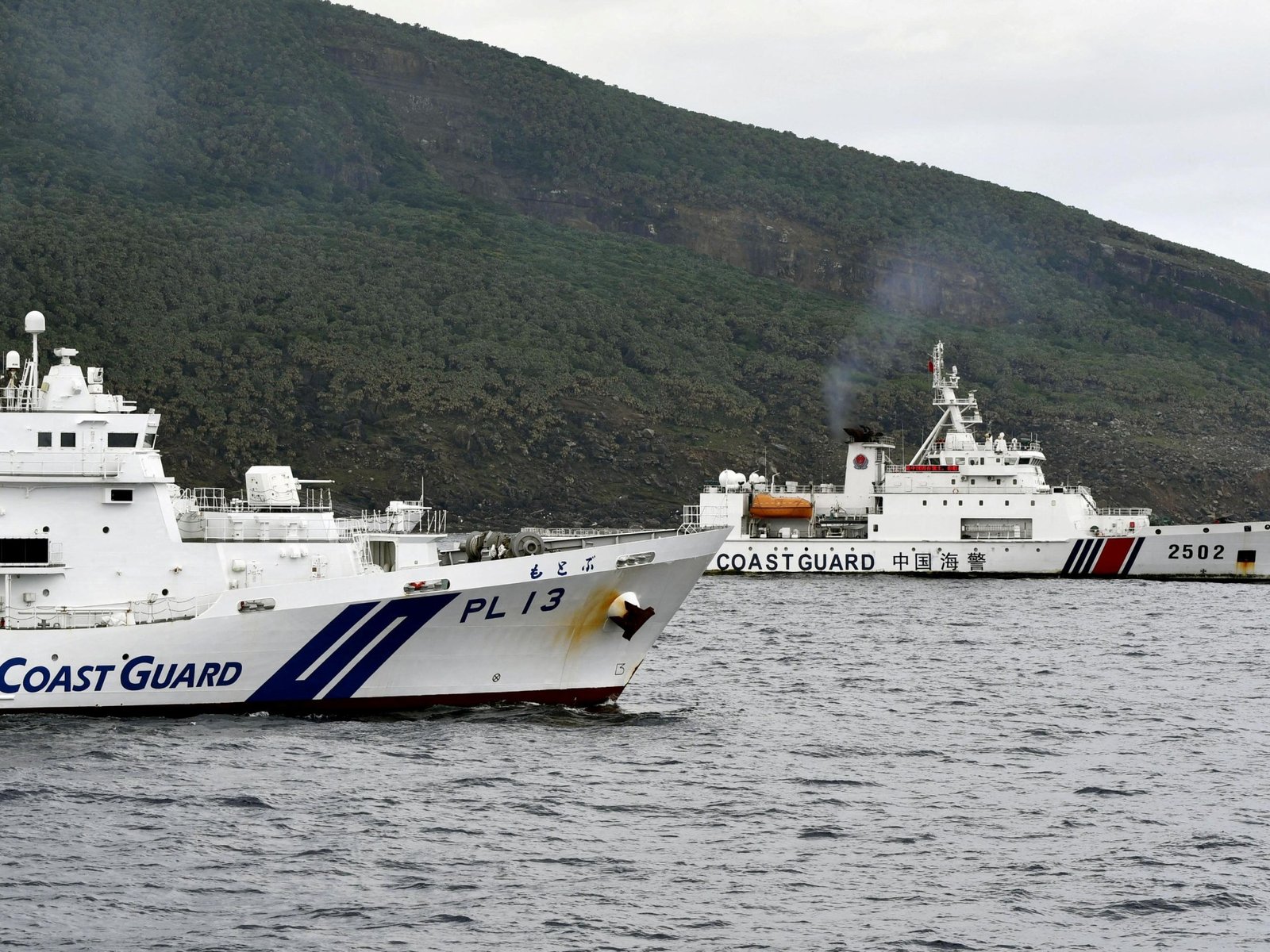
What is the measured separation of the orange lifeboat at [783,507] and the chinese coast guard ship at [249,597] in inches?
1800

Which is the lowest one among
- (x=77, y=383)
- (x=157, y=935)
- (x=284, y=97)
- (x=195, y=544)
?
(x=157, y=935)

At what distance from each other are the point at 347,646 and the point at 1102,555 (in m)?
51.1

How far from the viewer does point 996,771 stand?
27953 millimetres

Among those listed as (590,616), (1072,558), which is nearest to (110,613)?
(590,616)

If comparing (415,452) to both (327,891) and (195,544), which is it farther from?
(327,891)

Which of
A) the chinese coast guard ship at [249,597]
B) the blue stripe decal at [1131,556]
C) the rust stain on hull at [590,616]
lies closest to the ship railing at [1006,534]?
the blue stripe decal at [1131,556]

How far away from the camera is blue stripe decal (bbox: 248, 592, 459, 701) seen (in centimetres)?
2980

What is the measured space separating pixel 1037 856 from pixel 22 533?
18946mm

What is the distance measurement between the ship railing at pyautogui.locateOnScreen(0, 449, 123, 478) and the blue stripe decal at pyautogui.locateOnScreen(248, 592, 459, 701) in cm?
494

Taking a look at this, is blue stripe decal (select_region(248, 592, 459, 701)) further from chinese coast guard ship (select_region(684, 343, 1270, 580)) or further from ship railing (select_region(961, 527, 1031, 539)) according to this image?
ship railing (select_region(961, 527, 1031, 539))

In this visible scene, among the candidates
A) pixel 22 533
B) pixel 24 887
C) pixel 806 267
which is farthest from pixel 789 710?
pixel 806 267

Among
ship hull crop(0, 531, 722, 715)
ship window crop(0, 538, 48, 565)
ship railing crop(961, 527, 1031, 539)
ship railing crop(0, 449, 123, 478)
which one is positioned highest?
ship railing crop(0, 449, 123, 478)

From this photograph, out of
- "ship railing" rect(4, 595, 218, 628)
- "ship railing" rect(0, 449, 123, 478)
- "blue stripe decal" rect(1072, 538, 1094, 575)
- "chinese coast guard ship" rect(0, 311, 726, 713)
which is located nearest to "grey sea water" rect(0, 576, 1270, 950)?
"chinese coast guard ship" rect(0, 311, 726, 713)

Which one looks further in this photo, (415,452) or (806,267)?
(806,267)
